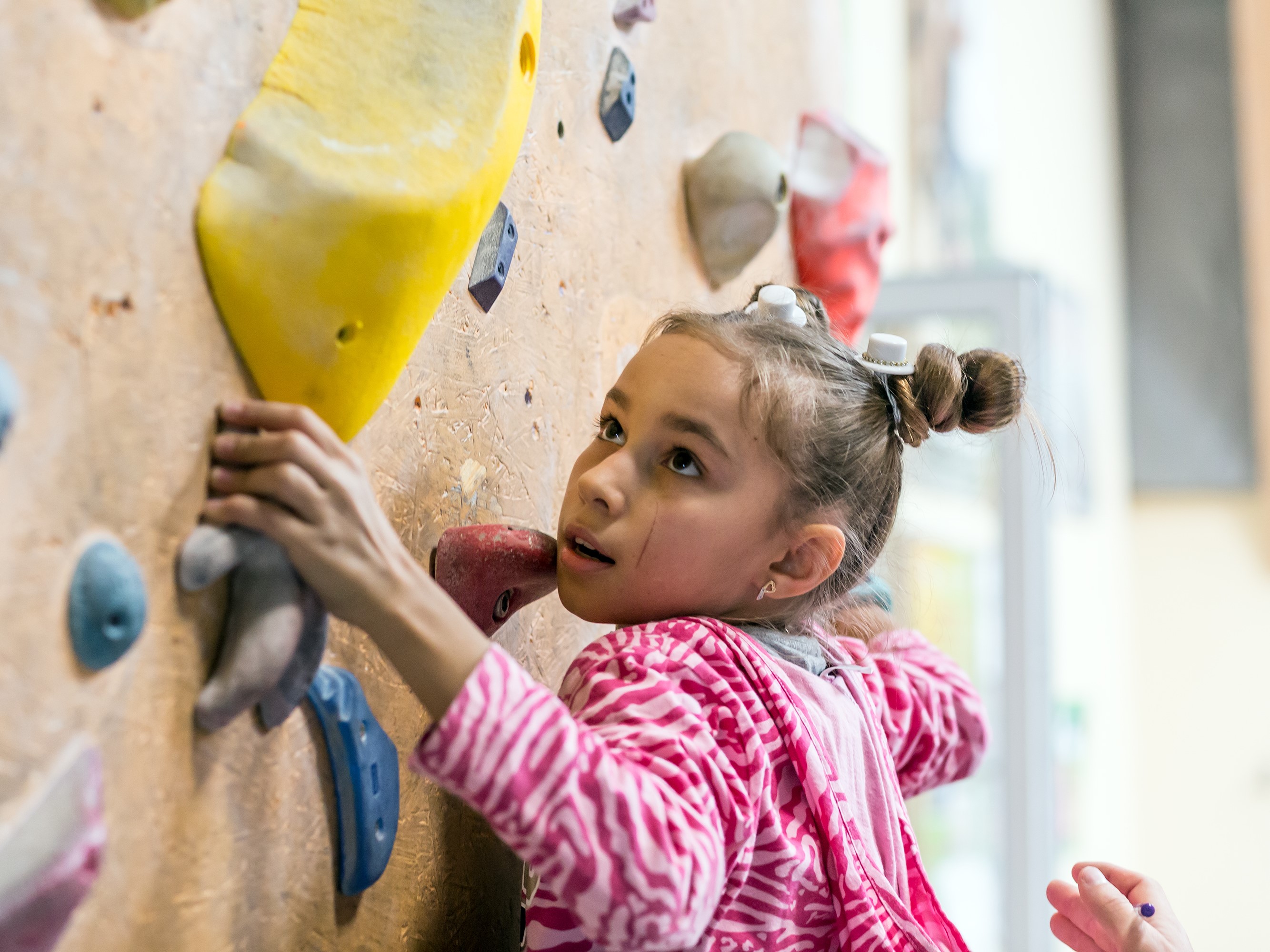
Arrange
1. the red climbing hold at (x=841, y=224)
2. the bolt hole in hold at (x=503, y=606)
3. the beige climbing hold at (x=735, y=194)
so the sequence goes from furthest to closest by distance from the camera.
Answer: the red climbing hold at (x=841, y=224) < the beige climbing hold at (x=735, y=194) < the bolt hole in hold at (x=503, y=606)

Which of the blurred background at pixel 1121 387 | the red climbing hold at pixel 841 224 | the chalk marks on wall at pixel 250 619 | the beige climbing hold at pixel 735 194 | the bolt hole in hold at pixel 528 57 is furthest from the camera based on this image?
the blurred background at pixel 1121 387

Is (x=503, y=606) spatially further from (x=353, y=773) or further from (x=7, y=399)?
(x=7, y=399)

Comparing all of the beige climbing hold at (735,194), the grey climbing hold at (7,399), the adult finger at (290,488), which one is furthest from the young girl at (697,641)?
the beige climbing hold at (735,194)

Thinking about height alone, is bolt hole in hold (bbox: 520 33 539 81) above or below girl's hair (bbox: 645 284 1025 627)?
above

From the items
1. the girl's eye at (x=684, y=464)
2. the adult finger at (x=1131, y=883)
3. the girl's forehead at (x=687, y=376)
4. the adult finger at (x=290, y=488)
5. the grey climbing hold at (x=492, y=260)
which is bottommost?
the adult finger at (x=1131, y=883)

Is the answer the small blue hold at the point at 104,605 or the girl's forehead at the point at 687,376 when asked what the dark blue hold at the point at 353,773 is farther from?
the girl's forehead at the point at 687,376

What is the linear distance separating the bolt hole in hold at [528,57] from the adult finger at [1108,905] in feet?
2.17

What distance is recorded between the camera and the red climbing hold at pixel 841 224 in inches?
49.4

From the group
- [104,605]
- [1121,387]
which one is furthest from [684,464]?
[1121,387]

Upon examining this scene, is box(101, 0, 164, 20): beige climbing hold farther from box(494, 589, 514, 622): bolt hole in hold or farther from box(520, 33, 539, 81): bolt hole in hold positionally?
box(494, 589, 514, 622): bolt hole in hold

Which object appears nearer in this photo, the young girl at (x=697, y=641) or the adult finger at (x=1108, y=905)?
the young girl at (x=697, y=641)

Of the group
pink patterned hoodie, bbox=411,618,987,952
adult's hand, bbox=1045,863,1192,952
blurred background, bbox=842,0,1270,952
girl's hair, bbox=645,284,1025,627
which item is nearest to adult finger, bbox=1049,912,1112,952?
adult's hand, bbox=1045,863,1192,952

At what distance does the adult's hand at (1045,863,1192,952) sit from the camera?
2.48ft

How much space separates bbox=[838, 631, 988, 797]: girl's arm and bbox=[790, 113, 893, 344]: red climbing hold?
0.39 m
